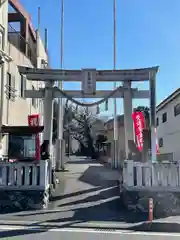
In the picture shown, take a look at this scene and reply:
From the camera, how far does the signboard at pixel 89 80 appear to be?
14.3 m

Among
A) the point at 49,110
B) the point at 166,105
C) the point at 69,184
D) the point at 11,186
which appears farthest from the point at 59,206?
the point at 166,105

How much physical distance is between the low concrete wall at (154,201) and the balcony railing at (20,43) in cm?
1381

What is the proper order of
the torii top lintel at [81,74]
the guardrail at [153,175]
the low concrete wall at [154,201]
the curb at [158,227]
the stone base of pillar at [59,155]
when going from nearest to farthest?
the curb at [158,227] < the low concrete wall at [154,201] < the guardrail at [153,175] < the torii top lintel at [81,74] < the stone base of pillar at [59,155]

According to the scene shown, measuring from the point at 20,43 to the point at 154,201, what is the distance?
52.4ft

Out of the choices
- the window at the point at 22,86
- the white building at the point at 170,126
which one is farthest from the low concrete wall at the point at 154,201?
the window at the point at 22,86

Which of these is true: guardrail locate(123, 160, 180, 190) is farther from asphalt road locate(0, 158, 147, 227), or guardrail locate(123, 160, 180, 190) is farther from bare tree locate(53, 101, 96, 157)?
bare tree locate(53, 101, 96, 157)

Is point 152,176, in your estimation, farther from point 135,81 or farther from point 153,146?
point 135,81

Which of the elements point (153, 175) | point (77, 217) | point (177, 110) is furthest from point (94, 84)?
point (177, 110)

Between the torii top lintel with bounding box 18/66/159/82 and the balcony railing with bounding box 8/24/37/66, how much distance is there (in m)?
6.97

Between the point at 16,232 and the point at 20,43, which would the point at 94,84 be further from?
the point at 20,43

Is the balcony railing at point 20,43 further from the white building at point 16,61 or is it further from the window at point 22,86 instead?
the window at point 22,86

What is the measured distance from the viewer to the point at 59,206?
10859mm

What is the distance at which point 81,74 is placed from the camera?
47.4 ft

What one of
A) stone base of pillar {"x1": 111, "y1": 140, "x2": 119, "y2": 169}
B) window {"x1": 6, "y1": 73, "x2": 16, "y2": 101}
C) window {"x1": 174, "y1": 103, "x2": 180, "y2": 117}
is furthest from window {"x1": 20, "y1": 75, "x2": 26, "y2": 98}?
window {"x1": 174, "y1": 103, "x2": 180, "y2": 117}
